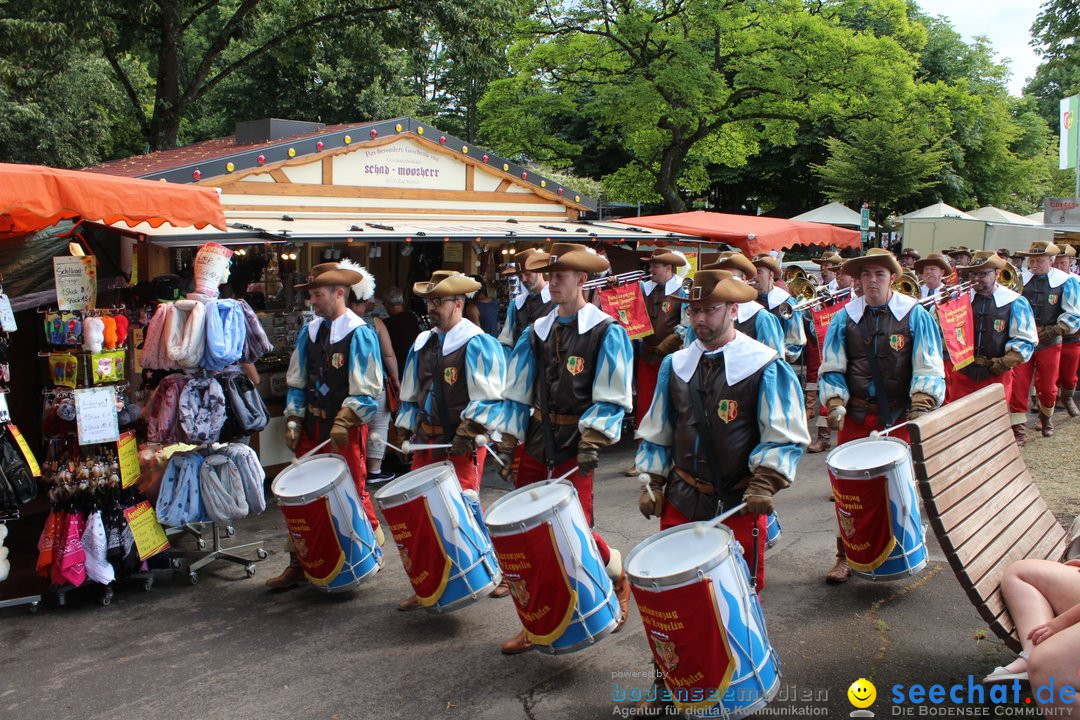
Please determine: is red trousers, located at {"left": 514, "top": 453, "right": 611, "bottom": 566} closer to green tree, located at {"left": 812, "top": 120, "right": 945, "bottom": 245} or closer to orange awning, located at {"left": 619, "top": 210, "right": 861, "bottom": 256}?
orange awning, located at {"left": 619, "top": 210, "right": 861, "bottom": 256}

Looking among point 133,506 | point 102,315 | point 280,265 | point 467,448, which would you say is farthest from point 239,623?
point 280,265

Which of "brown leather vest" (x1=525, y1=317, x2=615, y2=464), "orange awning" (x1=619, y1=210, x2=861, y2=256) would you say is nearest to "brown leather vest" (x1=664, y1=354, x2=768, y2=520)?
"brown leather vest" (x1=525, y1=317, x2=615, y2=464)

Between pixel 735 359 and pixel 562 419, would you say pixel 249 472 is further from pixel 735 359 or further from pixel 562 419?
pixel 735 359

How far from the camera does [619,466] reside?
9062 mm

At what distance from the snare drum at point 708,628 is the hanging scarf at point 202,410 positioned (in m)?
3.44

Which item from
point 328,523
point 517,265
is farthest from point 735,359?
point 517,265

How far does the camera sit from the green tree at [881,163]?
24.1 meters

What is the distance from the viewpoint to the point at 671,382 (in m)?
4.38

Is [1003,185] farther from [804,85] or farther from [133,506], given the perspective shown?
[133,506]

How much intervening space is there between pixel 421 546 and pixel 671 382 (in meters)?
1.64

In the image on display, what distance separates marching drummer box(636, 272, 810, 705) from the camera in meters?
4.06

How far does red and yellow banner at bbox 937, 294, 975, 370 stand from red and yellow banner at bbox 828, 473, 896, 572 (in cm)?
293

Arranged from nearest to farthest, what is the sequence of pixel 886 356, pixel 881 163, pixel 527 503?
pixel 527 503, pixel 886 356, pixel 881 163

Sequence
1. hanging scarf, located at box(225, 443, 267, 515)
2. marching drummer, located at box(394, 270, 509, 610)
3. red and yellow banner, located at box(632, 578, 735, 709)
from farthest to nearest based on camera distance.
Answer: hanging scarf, located at box(225, 443, 267, 515), marching drummer, located at box(394, 270, 509, 610), red and yellow banner, located at box(632, 578, 735, 709)
